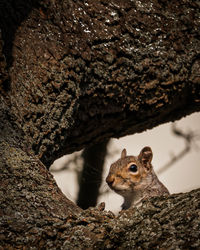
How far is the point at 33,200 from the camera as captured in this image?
3.97 feet

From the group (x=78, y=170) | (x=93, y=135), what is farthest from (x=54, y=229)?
(x=78, y=170)

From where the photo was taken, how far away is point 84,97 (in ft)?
5.93

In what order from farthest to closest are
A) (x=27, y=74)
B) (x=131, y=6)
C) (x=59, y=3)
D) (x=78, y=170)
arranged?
(x=78, y=170) < (x=131, y=6) < (x=59, y=3) < (x=27, y=74)

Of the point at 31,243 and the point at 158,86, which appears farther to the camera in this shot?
the point at 158,86

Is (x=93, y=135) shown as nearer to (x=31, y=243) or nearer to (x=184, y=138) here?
(x=31, y=243)

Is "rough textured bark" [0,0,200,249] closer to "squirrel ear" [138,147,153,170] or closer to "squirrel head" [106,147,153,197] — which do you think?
"squirrel head" [106,147,153,197]

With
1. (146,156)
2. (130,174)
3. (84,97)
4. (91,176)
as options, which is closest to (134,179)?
(130,174)

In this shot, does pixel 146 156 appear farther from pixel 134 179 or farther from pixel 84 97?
pixel 84 97

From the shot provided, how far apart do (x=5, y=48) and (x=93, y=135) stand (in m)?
0.59

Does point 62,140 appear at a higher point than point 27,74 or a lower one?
lower

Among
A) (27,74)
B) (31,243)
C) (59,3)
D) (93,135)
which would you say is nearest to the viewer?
(31,243)

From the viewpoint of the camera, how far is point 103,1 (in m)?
1.83

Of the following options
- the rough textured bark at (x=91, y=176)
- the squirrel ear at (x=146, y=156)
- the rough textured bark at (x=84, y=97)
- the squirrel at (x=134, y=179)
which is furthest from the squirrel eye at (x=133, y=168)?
the rough textured bark at (x=84, y=97)

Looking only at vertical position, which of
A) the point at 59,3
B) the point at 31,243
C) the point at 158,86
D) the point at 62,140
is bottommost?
the point at 31,243
